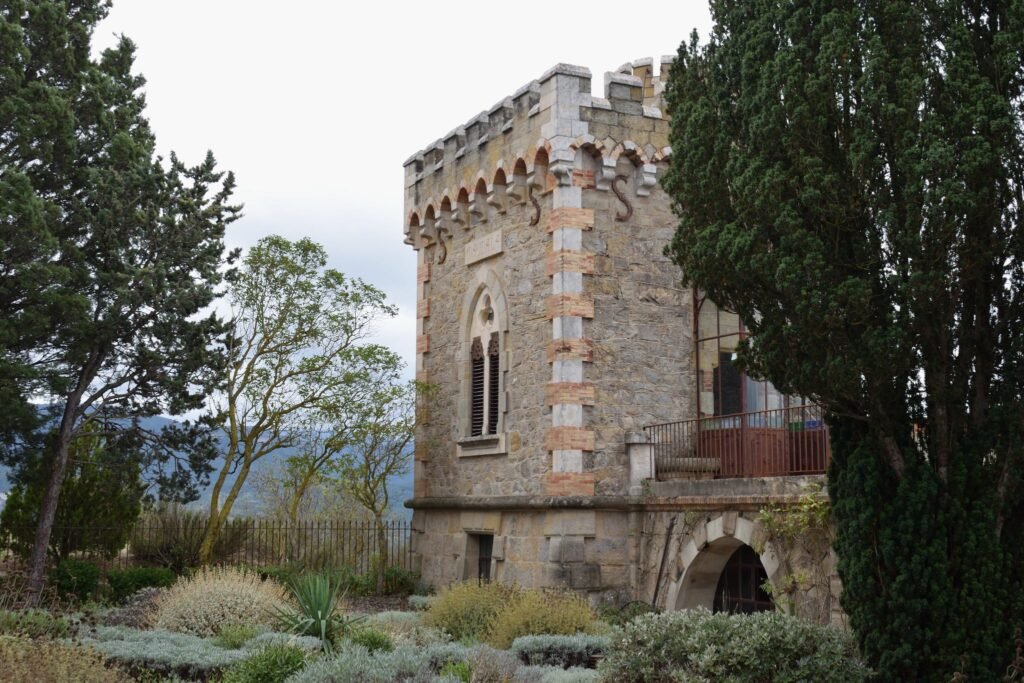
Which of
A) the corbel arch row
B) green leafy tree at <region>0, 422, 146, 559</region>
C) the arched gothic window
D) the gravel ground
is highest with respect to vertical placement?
the corbel arch row

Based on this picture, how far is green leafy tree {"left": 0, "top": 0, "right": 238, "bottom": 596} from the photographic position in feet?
47.4

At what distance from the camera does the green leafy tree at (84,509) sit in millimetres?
17266

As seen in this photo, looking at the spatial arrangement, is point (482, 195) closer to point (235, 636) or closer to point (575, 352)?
point (575, 352)

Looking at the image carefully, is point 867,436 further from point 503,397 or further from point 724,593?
point 503,397

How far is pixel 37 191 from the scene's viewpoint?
15.6m

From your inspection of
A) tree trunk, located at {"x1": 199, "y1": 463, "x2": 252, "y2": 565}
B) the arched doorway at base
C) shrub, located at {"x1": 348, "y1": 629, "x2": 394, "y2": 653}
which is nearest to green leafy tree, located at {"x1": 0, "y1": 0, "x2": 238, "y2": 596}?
tree trunk, located at {"x1": 199, "y1": 463, "x2": 252, "y2": 565}

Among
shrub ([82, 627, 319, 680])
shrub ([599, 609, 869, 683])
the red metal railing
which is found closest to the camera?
shrub ([599, 609, 869, 683])

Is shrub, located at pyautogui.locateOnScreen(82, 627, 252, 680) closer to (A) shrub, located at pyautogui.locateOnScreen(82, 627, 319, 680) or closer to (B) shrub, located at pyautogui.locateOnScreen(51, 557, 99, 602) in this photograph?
(A) shrub, located at pyautogui.locateOnScreen(82, 627, 319, 680)

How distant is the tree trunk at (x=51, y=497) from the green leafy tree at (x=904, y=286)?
1014 cm

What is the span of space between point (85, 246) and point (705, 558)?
9711 millimetres

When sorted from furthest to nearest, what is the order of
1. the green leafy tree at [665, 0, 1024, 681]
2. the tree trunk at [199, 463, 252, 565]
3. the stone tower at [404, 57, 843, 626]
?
the tree trunk at [199, 463, 252, 565] → the stone tower at [404, 57, 843, 626] → the green leafy tree at [665, 0, 1024, 681]

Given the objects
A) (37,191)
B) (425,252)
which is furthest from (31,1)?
(425,252)

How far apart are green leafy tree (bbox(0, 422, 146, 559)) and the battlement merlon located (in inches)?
299

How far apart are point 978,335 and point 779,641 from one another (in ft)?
9.99
